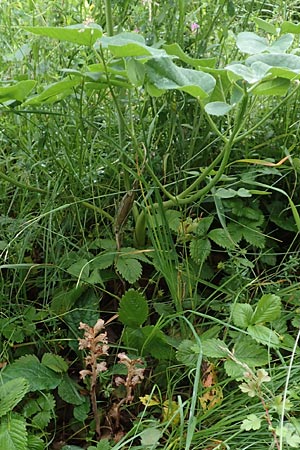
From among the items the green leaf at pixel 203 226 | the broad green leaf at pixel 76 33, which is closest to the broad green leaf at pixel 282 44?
the broad green leaf at pixel 76 33

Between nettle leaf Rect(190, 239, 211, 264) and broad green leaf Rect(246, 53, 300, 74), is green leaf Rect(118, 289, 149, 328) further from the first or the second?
broad green leaf Rect(246, 53, 300, 74)

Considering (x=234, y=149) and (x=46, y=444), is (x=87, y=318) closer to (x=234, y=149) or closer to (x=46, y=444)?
(x=46, y=444)

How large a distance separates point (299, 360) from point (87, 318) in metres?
0.40

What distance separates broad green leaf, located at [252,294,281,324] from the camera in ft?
3.28

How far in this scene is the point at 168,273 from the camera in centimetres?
108

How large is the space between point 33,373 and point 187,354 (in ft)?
0.91

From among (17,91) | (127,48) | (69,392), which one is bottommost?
Answer: (69,392)

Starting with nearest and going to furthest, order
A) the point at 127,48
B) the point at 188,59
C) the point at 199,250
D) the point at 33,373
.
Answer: the point at 127,48 < the point at 188,59 < the point at 33,373 < the point at 199,250

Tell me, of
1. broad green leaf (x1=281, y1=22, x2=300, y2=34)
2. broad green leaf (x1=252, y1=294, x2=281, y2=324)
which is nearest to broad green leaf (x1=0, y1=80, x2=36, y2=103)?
broad green leaf (x1=281, y1=22, x2=300, y2=34)

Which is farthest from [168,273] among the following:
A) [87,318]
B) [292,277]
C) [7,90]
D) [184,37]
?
[184,37]

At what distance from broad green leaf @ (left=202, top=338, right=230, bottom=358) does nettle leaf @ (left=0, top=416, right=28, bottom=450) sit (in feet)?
1.03

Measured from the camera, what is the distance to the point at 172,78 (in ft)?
2.85

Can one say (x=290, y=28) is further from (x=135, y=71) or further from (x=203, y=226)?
(x=203, y=226)

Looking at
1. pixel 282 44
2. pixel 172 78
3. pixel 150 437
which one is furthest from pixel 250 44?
pixel 150 437
